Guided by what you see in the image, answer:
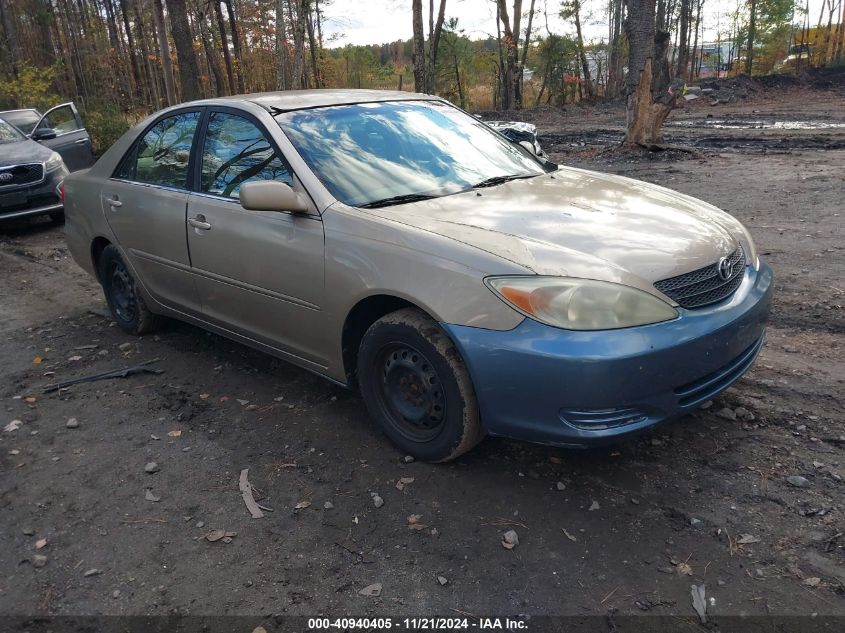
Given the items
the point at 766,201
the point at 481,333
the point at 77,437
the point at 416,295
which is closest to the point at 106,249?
the point at 77,437

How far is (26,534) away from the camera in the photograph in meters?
2.97

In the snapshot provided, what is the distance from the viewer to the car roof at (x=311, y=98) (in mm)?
3957

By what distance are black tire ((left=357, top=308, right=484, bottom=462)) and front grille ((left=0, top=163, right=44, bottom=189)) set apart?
27.5 ft

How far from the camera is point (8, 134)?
35.0 feet

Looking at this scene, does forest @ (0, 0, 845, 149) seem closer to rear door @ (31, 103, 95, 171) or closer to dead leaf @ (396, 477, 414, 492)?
rear door @ (31, 103, 95, 171)

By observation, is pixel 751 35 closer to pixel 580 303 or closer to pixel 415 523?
pixel 580 303

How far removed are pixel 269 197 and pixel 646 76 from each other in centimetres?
A: 1121

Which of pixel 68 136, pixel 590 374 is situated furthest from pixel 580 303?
pixel 68 136

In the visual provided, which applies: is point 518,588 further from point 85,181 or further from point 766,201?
point 766,201

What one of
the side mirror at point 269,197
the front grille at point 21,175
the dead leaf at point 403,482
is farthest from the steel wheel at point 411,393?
the front grille at point 21,175

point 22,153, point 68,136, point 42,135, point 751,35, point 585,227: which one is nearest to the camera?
point 585,227

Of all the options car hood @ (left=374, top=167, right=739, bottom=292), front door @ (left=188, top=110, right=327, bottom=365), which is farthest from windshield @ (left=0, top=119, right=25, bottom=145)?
Result: car hood @ (left=374, top=167, right=739, bottom=292)

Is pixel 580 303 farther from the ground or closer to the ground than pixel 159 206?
closer to the ground

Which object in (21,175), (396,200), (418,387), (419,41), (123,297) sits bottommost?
(123,297)
